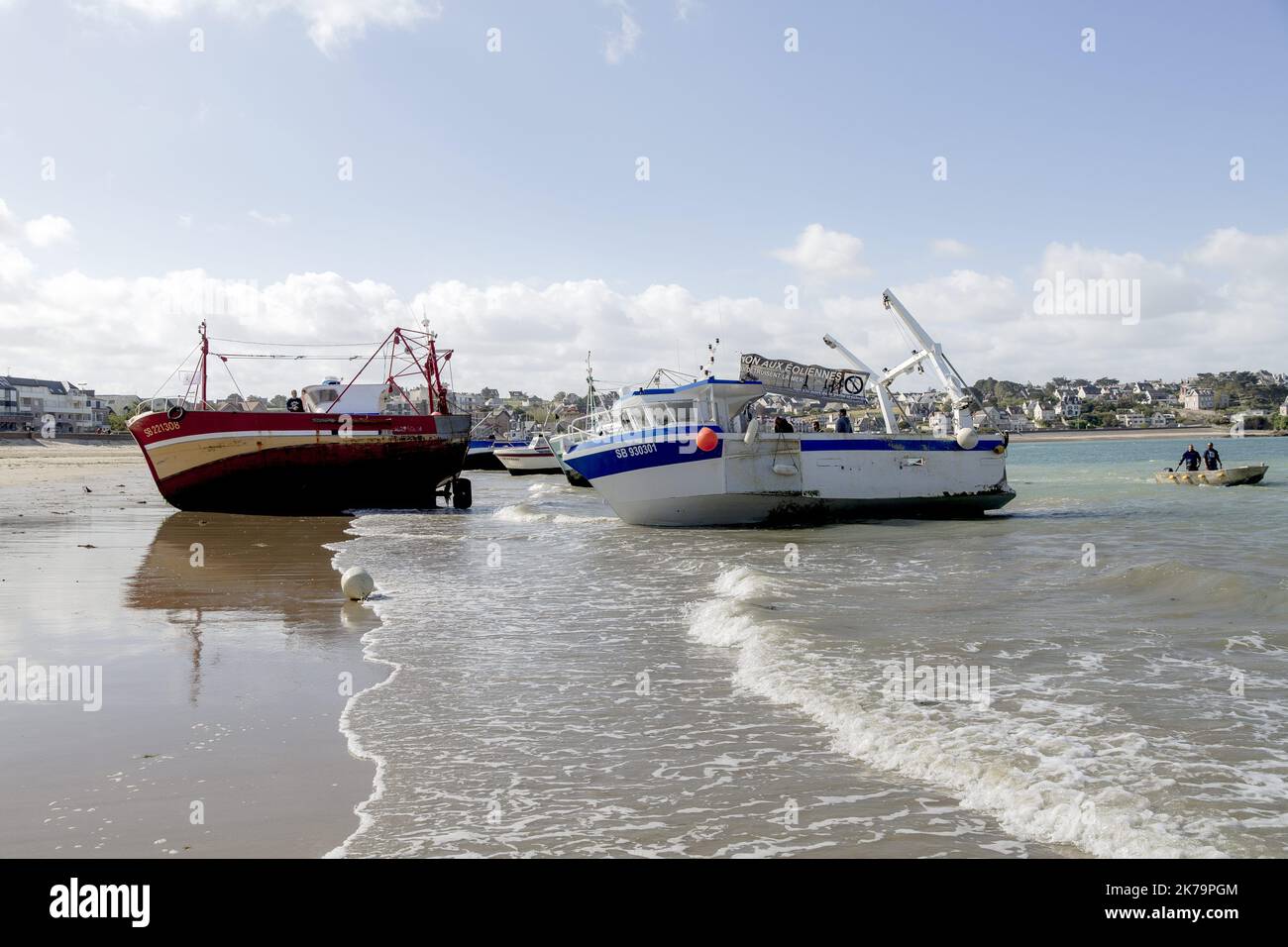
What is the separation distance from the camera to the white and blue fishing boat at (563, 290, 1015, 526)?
2412 centimetres

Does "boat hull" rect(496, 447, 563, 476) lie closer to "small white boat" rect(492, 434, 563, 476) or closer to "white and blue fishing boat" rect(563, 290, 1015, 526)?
"small white boat" rect(492, 434, 563, 476)

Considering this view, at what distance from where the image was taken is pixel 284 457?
29406mm

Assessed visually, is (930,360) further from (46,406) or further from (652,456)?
(46,406)

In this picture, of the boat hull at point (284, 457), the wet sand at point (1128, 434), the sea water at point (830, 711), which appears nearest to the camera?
the sea water at point (830, 711)

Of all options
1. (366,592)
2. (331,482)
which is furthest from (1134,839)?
(331,482)

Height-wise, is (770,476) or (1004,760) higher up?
(770,476)

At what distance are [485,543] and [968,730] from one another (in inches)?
616

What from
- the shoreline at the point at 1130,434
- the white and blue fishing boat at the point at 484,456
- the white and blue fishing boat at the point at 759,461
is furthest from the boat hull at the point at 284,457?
the shoreline at the point at 1130,434

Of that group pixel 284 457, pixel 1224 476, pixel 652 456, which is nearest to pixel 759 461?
pixel 652 456

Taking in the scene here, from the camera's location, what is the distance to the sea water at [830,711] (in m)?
5.31

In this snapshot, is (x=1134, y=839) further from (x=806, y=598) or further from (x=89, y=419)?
(x=89, y=419)

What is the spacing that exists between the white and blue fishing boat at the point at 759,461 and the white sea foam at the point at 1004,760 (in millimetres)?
14847

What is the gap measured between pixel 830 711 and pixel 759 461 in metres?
17.1

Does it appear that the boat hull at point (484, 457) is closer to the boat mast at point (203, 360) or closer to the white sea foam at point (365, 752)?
Result: the boat mast at point (203, 360)
